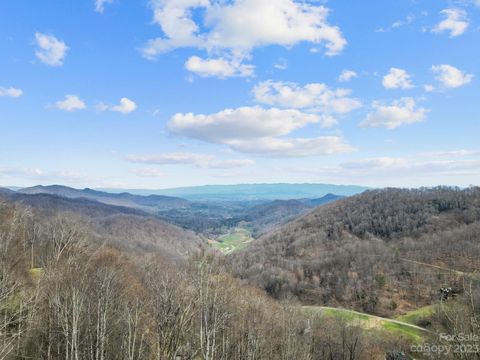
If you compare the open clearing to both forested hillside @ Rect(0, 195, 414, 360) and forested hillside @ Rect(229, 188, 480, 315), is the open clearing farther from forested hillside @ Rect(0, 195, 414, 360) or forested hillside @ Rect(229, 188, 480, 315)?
forested hillside @ Rect(229, 188, 480, 315)

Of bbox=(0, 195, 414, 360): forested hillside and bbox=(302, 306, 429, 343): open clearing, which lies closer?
bbox=(0, 195, 414, 360): forested hillside

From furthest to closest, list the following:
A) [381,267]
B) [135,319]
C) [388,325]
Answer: [381,267] → [388,325] → [135,319]

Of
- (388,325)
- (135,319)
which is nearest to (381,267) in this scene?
(388,325)

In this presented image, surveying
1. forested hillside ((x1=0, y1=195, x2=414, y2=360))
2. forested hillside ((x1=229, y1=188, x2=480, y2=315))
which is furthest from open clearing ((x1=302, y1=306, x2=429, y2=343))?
forested hillside ((x1=229, y1=188, x2=480, y2=315))

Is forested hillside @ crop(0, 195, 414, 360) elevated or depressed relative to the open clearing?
elevated

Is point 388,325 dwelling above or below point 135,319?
below

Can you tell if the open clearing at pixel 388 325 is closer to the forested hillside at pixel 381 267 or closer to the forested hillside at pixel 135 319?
the forested hillside at pixel 135 319

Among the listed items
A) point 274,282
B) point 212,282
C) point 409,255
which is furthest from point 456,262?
point 212,282

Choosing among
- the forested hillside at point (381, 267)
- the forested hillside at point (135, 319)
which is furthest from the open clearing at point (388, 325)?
the forested hillside at point (381, 267)

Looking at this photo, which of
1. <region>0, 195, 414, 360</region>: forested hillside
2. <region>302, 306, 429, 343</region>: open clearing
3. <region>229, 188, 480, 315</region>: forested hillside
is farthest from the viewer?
<region>229, 188, 480, 315</region>: forested hillside

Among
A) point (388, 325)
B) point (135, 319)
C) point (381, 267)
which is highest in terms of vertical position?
point (135, 319)

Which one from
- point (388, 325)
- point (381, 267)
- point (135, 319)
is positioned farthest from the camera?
point (381, 267)

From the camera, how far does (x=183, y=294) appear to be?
103ft

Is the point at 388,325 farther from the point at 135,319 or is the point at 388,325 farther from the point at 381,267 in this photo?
the point at 135,319
